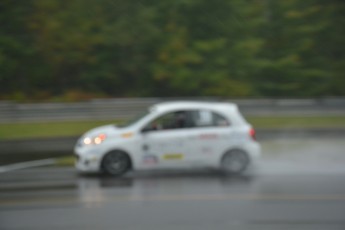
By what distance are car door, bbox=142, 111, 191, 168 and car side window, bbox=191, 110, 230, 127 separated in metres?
0.28

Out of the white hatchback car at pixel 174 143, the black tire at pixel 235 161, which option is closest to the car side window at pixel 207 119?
the white hatchback car at pixel 174 143

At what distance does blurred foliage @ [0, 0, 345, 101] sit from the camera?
2673 cm

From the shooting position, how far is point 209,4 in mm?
28250

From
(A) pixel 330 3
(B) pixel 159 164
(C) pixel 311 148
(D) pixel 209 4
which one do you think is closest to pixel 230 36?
(D) pixel 209 4

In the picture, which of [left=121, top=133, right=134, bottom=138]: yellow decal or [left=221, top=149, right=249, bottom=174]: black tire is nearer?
[left=121, top=133, right=134, bottom=138]: yellow decal

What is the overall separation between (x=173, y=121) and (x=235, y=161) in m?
1.61

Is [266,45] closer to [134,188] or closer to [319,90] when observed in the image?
[319,90]

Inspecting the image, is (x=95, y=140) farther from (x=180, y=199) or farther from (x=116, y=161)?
(x=180, y=199)

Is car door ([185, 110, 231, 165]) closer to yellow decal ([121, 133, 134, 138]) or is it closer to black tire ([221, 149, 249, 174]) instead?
black tire ([221, 149, 249, 174])

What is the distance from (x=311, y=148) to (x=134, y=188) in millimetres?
7424

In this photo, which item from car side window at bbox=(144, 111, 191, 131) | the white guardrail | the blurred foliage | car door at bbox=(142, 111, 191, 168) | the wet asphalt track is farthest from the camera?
the blurred foliage

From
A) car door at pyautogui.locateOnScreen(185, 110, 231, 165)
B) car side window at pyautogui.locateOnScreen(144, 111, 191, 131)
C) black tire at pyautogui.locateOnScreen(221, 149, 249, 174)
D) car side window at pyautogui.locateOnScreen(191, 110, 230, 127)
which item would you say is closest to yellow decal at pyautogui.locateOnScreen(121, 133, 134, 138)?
car side window at pyautogui.locateOnScreen(144, 111, 191, 131)

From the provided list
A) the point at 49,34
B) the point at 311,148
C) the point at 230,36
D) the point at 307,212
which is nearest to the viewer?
A: the point at 307,212

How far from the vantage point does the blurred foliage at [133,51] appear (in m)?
26.7
